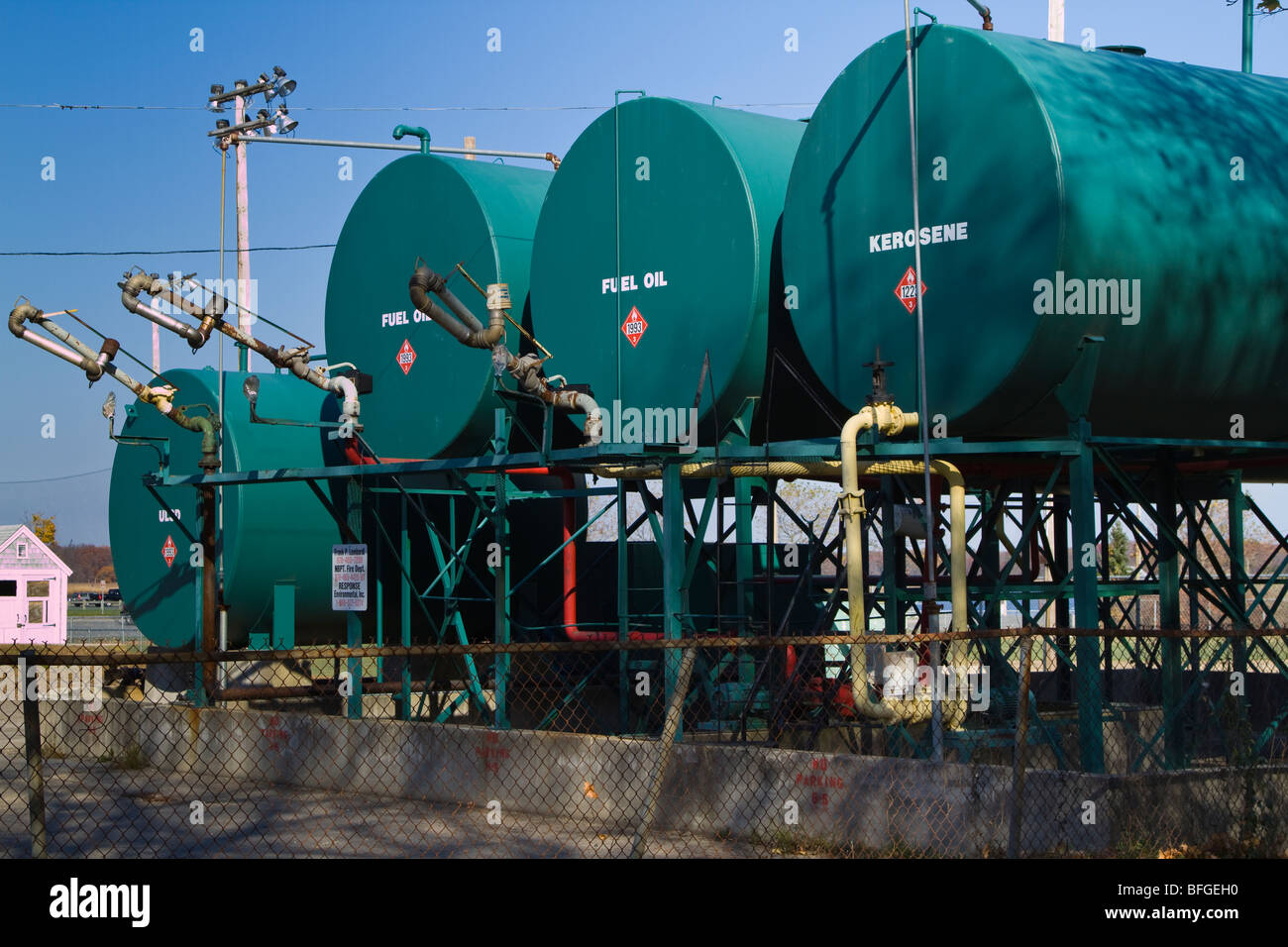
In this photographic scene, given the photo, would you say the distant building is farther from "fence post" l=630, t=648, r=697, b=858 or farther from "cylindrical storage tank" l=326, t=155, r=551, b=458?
"fence post" l=630, t=648, r=697, b=858

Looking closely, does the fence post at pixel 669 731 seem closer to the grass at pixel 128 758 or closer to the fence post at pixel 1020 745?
the fence post at pixel 1020 745

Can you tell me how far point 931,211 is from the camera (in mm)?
12773

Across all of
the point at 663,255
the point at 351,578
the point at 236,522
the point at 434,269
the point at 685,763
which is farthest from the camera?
the point at 236,522

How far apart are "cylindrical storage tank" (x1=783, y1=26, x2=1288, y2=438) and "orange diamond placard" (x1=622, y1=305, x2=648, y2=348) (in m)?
1.81

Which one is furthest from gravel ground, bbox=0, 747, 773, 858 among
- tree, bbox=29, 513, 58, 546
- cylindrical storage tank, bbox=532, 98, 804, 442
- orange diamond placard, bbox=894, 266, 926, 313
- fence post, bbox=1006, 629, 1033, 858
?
tree, bbox=29, 513, 58, 546

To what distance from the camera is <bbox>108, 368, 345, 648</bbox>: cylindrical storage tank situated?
20469 millimetres

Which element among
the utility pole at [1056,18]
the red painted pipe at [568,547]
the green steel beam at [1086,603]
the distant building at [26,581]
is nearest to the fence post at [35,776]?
the green steel beam at [1086,603]

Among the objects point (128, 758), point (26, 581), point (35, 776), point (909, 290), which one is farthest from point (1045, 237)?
point (26, 581)

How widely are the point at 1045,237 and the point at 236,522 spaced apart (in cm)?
1231

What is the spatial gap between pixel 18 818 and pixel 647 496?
22.2 feet

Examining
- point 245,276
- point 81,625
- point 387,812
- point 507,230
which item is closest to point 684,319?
point 507,230

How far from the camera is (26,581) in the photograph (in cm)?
4553

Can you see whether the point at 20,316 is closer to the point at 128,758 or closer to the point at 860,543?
the point at 128,758

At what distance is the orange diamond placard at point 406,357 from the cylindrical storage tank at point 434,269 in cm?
1
